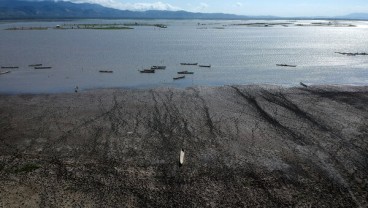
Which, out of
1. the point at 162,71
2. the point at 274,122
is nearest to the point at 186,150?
the point at 274,122

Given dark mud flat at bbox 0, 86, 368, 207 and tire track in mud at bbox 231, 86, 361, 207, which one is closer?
dark mud flat at bbox 0, 86, 368, 207

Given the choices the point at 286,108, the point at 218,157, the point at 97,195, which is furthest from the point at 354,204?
the point at 286,108

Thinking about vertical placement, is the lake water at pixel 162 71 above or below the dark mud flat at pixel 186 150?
above

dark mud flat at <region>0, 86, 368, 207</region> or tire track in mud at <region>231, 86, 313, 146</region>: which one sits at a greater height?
tire track in mud at <region>231, 86, 313, 146</region>

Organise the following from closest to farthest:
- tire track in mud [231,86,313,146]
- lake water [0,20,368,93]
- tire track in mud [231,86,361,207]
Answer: tire track in mud [231,86,361,207]
tire track in mud [231,86,313,146]
lake water [0,20,368,93]

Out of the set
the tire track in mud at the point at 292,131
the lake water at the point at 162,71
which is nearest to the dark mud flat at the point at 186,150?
the tire track in mud at the point at 292,131

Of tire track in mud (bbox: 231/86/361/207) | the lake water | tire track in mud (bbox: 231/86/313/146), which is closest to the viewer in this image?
tire track in mud (bbox: 231/86/361/207)

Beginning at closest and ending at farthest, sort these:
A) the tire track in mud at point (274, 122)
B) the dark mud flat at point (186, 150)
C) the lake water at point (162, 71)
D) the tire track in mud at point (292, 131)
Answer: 1. the dark mud flat at point (186, 150)
2. the tire track in mud at point (292, 131)
3. the tire track in mud at point (274, 122)
4. the lake water at point (162, 71)

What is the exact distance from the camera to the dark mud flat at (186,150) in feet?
52.1

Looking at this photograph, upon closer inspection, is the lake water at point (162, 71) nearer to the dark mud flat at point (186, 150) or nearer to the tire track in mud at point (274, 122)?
A: the dark mud flat at point (186, 150)

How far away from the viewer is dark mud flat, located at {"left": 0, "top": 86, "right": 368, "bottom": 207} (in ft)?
52.1

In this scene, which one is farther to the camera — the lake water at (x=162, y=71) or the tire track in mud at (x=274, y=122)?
the lake water at (x=162, y=71)

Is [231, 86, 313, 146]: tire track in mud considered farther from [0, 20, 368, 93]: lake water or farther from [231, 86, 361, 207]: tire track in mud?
[0, 20, 368, 93]: lake water

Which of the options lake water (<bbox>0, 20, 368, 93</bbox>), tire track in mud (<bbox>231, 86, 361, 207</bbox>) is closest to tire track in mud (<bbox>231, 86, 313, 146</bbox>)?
tire track in mud (<bbox>231, 86, 361, 207</bbox>)
